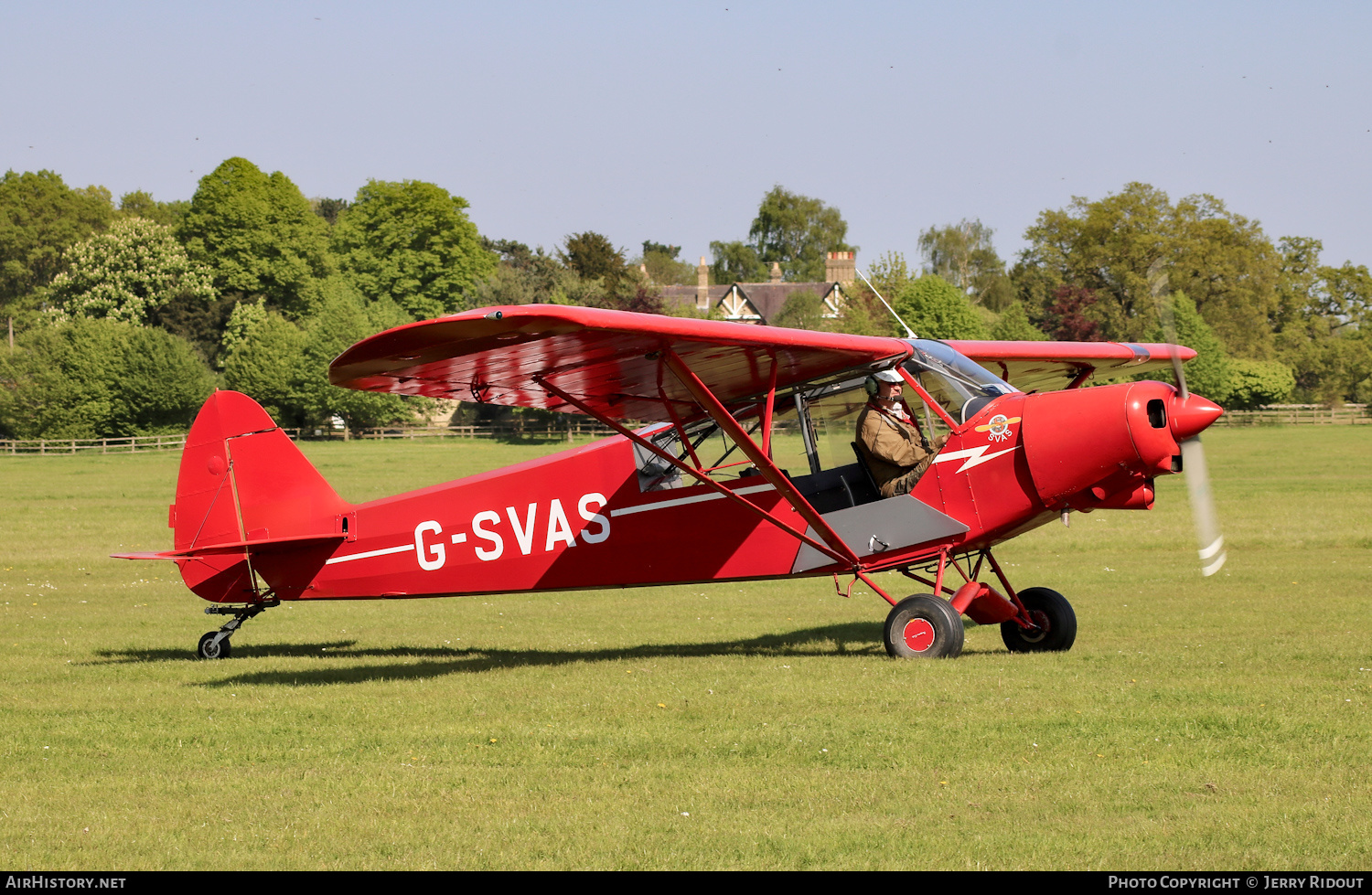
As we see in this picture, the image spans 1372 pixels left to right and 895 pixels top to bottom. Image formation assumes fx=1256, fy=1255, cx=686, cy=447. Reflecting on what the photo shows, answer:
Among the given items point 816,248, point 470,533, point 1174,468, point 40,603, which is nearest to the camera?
point 1174,468

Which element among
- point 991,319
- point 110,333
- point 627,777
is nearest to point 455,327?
point 627,777

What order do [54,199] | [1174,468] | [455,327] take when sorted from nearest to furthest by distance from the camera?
1. [455,327]
2. [1174,468]
3. [54,199]

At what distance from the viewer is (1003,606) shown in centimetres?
1086

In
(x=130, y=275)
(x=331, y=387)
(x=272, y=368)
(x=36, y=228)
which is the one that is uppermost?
(x=36, y=228)

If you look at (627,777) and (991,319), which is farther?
(991,319)

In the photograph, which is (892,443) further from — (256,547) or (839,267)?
(839,267)

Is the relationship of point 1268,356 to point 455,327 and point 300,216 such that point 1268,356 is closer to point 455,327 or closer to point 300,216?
point 300,216

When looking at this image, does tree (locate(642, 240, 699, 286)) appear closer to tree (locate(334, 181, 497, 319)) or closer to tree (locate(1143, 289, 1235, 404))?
tree (locate(334, 181, 497, 319))

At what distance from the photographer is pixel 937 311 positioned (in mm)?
72562

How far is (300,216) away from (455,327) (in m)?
93.2

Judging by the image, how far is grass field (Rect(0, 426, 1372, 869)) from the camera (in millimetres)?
5582

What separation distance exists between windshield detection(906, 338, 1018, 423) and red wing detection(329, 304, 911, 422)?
212 mm

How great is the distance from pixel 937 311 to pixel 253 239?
50.4 metres

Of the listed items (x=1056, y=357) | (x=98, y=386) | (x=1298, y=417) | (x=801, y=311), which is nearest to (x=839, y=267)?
(x=801, y=311)
